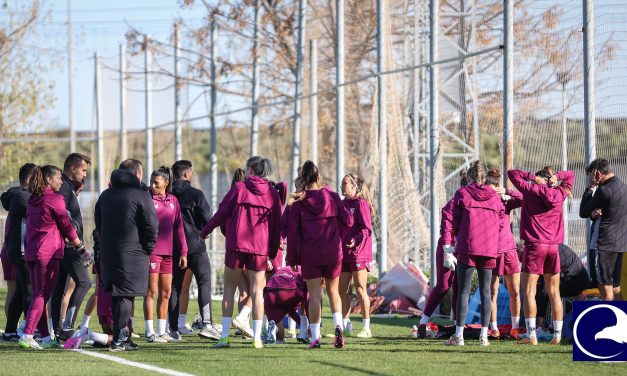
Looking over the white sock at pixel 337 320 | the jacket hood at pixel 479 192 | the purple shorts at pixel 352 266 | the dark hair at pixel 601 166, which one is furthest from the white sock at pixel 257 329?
the dark hair at pixel 601 166

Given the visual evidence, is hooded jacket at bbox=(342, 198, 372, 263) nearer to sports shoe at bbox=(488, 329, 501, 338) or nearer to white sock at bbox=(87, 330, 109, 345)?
sports shoe at bbox=(488, 329, 501, 338)

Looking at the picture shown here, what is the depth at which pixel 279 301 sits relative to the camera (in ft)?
44.4

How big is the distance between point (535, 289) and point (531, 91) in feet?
14.8

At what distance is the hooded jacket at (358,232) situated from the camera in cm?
1447

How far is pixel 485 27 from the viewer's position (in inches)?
838

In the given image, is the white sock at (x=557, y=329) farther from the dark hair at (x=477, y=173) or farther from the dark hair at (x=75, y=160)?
the dark hair at (x=75, y=160)

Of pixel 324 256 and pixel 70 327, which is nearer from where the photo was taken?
pixel 324 256

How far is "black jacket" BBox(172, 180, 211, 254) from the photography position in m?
15.0

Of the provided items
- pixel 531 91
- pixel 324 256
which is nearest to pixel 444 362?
pixel 324 256

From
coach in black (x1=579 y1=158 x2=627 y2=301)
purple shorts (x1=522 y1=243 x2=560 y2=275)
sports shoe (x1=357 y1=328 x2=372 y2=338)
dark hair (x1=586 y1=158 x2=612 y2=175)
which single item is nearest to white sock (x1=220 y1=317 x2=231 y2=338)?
sports shoe (x1=357 y1=328 x2=372 y2=338)

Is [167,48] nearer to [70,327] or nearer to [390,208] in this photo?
[390,208]

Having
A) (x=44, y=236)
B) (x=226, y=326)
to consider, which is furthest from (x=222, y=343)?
(x=44, y=236)

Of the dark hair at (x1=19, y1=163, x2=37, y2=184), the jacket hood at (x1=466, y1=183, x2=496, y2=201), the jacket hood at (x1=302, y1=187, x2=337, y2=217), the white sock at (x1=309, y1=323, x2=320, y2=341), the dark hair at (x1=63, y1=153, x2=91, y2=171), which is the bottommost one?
the white sock at (x1=309, y1=323, x2=320, y2=341)

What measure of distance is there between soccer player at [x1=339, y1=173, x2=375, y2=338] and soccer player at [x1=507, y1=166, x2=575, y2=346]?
1974 mm
